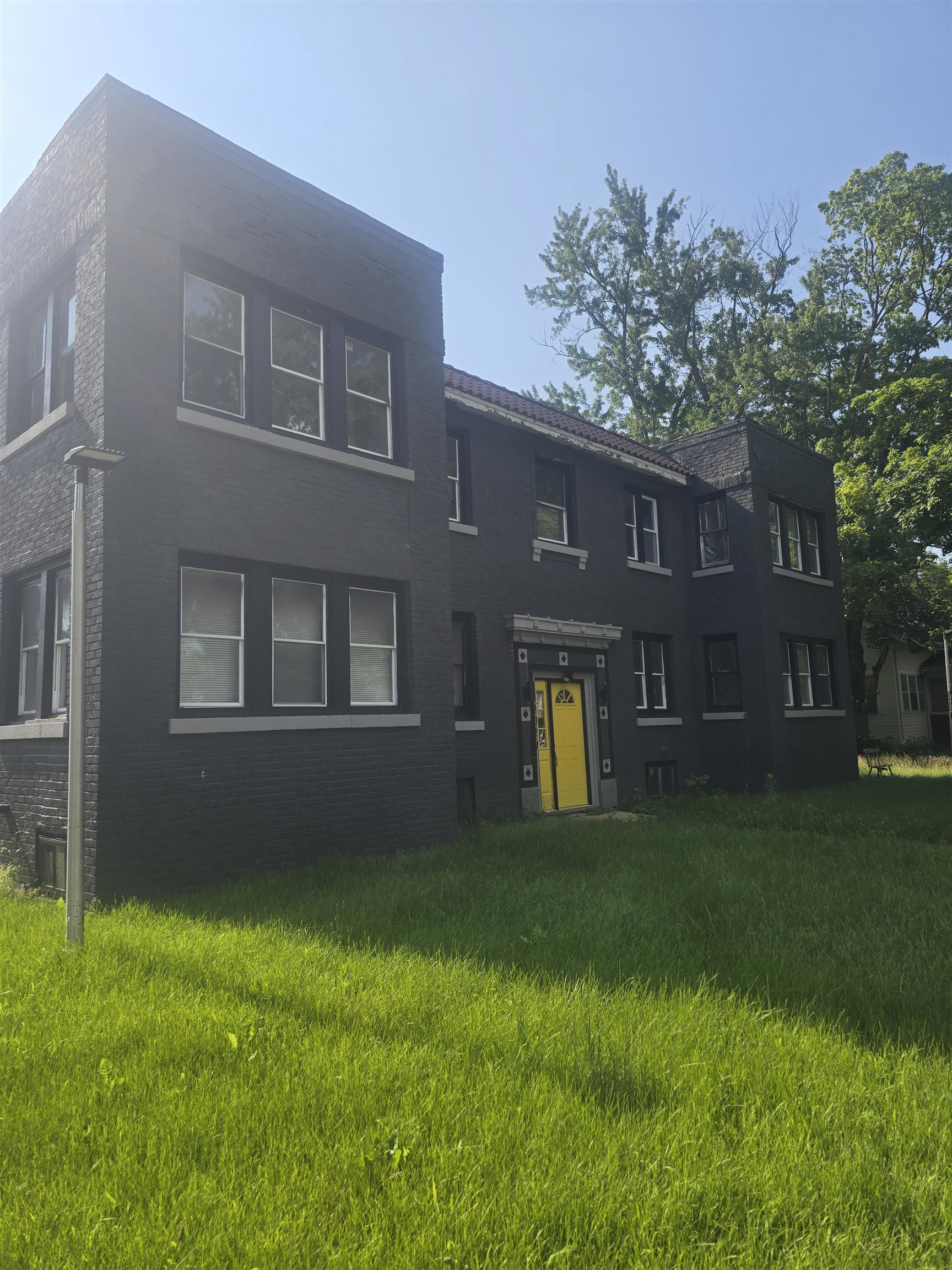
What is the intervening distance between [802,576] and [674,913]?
50.3 feet

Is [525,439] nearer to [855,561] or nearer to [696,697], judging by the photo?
[696,697]

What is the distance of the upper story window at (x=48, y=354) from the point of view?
33.3ft

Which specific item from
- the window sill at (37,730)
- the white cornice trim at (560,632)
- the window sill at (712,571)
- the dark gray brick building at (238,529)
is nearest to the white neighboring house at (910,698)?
the window sill at (712,571)

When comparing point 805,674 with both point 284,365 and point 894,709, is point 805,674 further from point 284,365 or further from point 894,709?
point 894,709

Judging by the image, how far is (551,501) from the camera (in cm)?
1648

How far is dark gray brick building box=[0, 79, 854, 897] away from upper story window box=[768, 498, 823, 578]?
26.7 ft

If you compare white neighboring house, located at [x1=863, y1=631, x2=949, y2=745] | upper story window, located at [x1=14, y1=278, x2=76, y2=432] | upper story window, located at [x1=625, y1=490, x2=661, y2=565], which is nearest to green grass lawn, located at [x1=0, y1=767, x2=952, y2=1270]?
upper story window, located at [x1=14, y1=278, x2=76, y2=432]

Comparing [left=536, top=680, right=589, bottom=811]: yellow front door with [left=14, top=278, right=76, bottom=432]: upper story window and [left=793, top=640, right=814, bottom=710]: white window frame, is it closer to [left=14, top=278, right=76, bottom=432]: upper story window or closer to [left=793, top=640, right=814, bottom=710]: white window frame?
[left=793, top=640, right=814, bottom=710]: white window frame

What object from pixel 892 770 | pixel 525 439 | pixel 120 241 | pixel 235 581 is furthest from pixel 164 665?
pixel 892 770

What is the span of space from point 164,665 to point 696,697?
13169mm

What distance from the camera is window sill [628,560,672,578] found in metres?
18.0

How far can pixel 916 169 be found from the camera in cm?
3097

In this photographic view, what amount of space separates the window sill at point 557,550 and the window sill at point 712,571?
414 centimetres

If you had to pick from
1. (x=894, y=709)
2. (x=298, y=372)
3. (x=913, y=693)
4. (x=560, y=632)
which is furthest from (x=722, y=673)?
(x=913, y=693)
